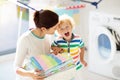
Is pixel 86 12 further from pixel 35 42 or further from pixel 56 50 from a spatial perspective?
pixel 35 42

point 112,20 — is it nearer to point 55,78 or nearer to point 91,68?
point 91,68

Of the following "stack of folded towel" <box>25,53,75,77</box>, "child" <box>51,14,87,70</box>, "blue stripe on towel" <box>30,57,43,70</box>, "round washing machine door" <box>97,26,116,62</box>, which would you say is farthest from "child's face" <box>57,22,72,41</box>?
"round washing machine door" <box>97,26,116,62</box>

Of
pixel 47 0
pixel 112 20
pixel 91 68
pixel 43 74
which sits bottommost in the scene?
pixel 91 68

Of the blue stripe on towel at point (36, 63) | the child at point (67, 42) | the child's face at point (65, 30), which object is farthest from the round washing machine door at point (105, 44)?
the blue stripe on towel at point (36, 63)

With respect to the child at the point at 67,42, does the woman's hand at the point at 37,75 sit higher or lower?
lower

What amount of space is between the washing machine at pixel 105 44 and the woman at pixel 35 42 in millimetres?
910

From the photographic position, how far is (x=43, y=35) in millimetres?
1688

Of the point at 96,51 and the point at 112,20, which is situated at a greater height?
the point at 112,20

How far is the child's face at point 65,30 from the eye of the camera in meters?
1.85

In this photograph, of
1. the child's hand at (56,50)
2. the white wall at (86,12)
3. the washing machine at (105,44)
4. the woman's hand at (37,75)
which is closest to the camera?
the woman's hand at (37,75)

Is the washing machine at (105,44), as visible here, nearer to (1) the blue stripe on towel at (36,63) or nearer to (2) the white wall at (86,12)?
(2) the white wall at (86,12)

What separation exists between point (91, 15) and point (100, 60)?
20.9 inches

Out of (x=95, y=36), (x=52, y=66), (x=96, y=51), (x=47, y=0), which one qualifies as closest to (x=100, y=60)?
(x=96, y=51)

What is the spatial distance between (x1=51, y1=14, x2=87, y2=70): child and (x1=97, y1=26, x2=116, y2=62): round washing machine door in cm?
49
